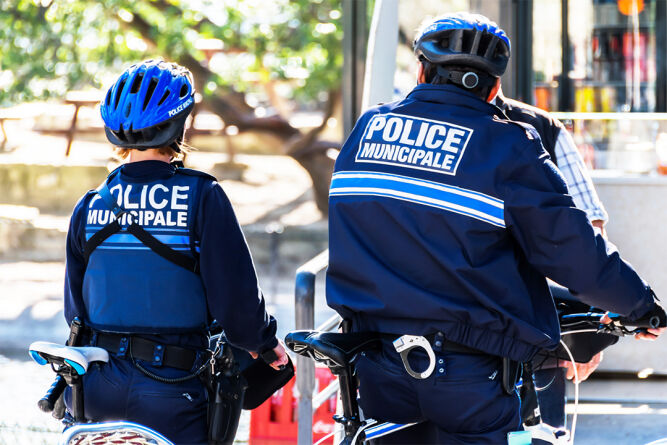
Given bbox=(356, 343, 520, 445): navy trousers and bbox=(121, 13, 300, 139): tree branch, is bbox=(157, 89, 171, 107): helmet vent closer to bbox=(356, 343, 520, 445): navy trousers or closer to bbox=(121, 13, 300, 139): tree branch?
bbox=(356, 343, 520, 445): navy trousers

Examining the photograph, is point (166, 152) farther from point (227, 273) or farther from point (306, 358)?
point (306, 358)

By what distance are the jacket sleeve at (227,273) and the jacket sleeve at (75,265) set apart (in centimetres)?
39

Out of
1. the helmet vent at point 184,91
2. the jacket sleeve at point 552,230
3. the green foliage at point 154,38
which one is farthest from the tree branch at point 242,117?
the jacket sleeve at point 552,230

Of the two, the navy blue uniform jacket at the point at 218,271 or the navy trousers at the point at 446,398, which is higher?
the navy blue uniform jacket at the point at 218,271

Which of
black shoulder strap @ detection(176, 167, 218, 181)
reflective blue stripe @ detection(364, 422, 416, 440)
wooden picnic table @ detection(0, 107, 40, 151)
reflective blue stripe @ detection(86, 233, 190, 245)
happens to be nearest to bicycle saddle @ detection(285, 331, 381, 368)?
reflective blue stripe @ detection(364, 422, 416, 440)

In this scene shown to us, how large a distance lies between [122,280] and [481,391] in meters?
1.04

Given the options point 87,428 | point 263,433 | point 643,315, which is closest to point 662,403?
point 263,433

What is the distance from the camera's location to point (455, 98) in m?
2.69

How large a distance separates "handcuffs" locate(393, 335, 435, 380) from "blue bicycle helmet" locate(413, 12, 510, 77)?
729 mm

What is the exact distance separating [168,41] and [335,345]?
10773 millimetres

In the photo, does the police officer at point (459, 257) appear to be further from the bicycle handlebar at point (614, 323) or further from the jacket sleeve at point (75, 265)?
the jacket sleeve at point (75, 265)

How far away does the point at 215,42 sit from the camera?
14.4 meters

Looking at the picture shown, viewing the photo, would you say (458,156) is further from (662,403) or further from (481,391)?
(662,403)

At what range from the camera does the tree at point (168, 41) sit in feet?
42.5
